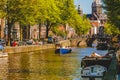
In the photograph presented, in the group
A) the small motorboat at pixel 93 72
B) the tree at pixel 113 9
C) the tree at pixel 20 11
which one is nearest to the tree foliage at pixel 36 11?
the tree at pixel 20 11

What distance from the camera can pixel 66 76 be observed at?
35125 mm

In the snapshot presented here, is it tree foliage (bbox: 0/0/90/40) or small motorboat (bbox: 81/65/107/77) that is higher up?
tree foliage (bbox: 0/0/90/40)

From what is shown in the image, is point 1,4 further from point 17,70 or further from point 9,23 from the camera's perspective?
point 17,70

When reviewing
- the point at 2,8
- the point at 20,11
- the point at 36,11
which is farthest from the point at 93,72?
the point at 36,11

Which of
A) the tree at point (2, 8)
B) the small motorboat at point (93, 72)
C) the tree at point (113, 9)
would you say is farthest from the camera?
the tree at point (2, 8)

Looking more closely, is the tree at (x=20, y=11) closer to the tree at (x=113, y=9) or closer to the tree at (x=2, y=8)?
the tree at (x=2, y=8)

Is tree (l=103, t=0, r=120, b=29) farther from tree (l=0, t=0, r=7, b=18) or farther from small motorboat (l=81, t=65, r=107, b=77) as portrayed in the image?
small motorboat (l=81, t=65, r=107, b=77)

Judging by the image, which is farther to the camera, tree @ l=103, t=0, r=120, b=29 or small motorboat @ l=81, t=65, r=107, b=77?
tree @ l=103, t=0, r=120, b=29

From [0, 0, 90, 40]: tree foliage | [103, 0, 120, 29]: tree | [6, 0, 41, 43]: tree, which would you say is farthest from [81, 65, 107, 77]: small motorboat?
[6, 0, 41, 43]: tree

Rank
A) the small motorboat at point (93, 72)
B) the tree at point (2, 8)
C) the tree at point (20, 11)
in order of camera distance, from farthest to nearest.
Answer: the tree at point (20, 11)
the tree at point (2, 8)
the small motorboat at point (93, 72)

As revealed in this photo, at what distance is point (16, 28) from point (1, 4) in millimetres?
41477

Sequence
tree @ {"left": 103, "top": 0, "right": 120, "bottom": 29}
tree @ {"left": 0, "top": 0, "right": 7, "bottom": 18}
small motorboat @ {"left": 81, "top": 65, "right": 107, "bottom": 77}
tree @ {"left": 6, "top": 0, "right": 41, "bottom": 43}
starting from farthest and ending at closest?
tree @ {"left": 6, "top": 0, "right": 41, "bottom": 43}, tree @ {"left": 0, "top": 0, "right": 7, "bottom": 18}, tree @ {"left": 103, "top": 0, "right": 120, "bottom": 29}, small motorboat @ {"left": 81, "top": 65, "right": 107, "bottom": 77}

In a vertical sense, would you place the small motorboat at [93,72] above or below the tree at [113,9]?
below

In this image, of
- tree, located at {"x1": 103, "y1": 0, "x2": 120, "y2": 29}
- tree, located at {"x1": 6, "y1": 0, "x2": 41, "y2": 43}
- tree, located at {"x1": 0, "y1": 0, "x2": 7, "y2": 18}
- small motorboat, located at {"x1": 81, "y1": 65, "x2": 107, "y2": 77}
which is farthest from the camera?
tree, located at {"x1": 6, "y1": 0, "x2": 41, "y2": 43}
